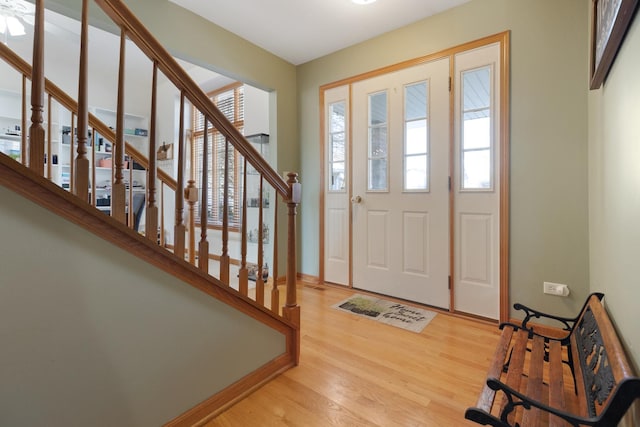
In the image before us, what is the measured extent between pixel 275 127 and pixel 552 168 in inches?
101

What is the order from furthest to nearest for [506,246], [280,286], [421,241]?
1. [280,286]
2. [421,241]
3. [506,246]

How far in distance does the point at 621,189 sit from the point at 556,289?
1.35 meters

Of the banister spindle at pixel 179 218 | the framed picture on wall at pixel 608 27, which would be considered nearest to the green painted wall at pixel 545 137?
the framed picture on wall at pixel 608 27

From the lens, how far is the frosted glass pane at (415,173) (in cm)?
269

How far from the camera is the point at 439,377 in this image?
1.69 meters

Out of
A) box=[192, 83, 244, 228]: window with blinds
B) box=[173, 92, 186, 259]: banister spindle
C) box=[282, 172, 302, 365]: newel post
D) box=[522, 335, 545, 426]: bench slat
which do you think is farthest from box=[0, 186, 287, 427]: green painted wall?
box=[192, 83, 244, 228]: window with blinds

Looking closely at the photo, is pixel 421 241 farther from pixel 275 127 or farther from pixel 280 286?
pixel 275 127

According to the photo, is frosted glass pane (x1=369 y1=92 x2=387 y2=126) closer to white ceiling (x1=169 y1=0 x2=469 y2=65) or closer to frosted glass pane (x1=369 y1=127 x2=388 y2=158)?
frosted glass pane (x1=369 y1=127 x2=388 y2=158)

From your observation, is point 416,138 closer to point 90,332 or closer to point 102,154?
point 90,332

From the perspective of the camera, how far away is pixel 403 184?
2.80 metres

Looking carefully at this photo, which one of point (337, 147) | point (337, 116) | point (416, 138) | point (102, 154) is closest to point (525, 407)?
point (416, 138)

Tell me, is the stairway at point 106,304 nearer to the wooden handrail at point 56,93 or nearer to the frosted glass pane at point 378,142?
the wooden handrail at point 56,93

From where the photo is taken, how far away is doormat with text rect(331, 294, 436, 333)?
7.83ft

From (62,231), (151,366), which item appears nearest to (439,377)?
(151,366)
